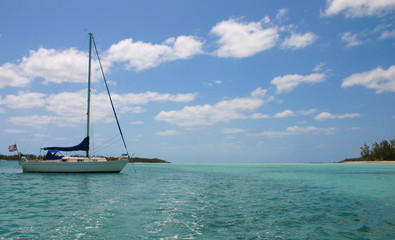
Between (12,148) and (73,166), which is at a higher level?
(12,148)

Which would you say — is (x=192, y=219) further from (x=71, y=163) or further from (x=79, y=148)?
(x=79, y=148)

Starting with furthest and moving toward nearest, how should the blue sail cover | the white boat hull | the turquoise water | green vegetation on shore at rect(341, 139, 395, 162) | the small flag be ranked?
green vegetation on shore at rect(341, 139, 395, 162), the small flag, the blue sail cover, the white boat hull, the turquoise water

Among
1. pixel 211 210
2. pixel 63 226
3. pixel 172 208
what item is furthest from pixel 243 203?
pixel 63 226

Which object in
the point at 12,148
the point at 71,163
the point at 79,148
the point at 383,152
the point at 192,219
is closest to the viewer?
the point at 192,219

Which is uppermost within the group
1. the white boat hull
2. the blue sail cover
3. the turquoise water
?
the blue sail cover

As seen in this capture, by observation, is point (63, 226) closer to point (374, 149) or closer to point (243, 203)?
point (243, 203)

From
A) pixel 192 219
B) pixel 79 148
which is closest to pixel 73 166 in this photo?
pixel 79 148

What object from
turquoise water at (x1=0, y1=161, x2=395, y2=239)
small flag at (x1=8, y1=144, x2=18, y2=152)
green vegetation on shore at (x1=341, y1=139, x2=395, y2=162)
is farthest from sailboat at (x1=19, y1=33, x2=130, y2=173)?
green vegetation on shore at (x1=341, y1=139, x2=395, y2=162)

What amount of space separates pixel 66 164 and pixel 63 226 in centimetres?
3431

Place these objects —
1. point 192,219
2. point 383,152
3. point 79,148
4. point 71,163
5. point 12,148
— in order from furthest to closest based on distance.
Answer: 1. point 383,152
2. point 12,148
3. point 79,148
4. point 71,163
5. point 192,219

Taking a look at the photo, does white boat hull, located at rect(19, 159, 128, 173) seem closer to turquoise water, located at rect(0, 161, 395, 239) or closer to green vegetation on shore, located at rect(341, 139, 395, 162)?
turquoise water, located at rect(0, 161, 395, 239)

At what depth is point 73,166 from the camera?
139ft

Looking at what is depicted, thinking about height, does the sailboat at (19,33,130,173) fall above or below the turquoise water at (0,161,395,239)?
above

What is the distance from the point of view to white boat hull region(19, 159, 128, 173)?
4231cm
